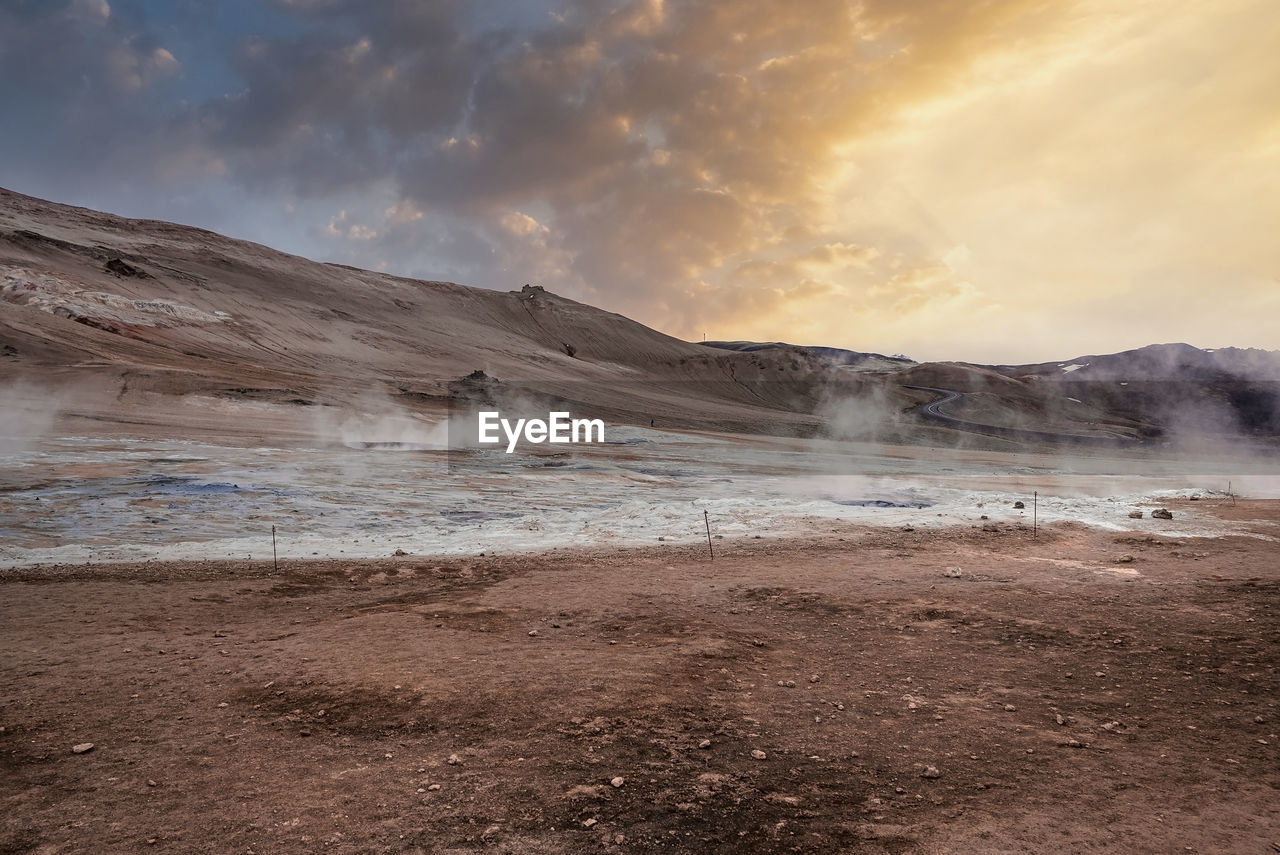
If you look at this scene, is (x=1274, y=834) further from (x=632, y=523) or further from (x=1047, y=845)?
(x=632, y=523)

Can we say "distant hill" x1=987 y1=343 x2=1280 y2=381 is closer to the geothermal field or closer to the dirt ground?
the geothermal field

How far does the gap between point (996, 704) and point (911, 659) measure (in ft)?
4.17

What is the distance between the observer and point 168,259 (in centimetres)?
7150

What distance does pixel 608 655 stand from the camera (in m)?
7.66

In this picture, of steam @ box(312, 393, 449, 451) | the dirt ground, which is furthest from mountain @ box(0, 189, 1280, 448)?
the dirt ground

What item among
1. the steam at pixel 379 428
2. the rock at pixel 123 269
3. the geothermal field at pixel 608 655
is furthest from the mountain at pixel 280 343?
the geothermal field at pixel 608 655

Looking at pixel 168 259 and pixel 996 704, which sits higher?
pixel 168 259

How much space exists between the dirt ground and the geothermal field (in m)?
0.04

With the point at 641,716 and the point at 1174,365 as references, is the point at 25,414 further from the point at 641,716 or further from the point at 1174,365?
the point at 1174,365

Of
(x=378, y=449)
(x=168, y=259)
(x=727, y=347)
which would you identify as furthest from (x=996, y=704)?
(x=727, y=347)

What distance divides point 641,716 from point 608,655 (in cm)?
Result: 170

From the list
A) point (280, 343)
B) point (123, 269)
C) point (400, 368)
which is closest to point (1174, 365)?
point (400, 368)

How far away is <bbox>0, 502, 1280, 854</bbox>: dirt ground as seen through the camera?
14.6 feet

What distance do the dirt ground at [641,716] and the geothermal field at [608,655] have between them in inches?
1.4
